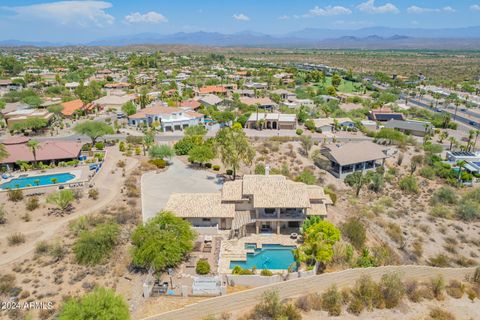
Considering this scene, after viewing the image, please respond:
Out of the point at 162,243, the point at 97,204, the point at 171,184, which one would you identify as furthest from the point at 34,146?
the point at 162,243

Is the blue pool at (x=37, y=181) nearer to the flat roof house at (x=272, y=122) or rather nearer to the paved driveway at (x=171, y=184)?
the paved driveway at (x=171, y=184)

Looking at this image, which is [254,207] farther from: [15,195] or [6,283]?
[15,195]

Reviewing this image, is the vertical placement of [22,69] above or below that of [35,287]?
above

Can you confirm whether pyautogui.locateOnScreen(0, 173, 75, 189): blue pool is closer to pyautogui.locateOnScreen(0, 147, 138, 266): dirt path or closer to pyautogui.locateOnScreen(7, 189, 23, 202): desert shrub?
pyautogui.locateOnScreen(7, 189, 23, 202): desert shrub

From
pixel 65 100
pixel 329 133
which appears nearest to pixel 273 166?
pixel 329 133

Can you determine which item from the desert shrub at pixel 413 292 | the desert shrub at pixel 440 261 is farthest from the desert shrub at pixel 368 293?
the desert shrub at pixel 440 261

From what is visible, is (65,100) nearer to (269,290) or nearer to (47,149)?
(47,149)
